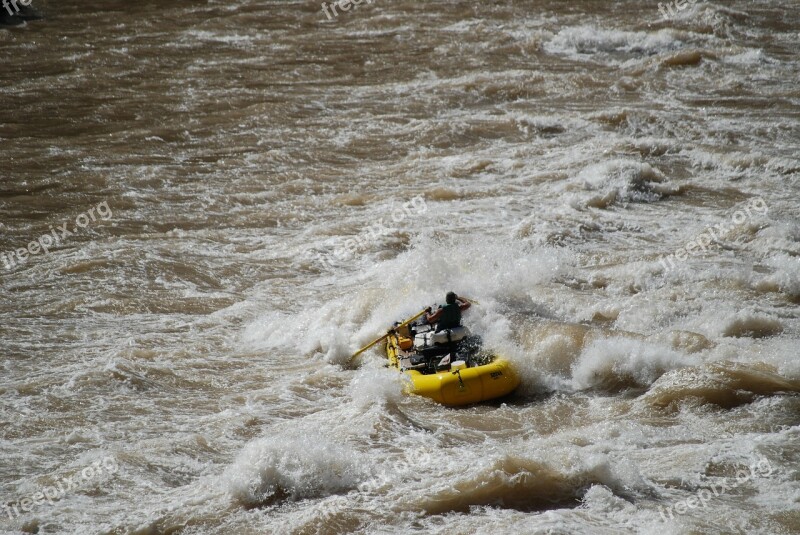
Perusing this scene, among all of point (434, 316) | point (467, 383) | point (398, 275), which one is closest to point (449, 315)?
point (434, 316)

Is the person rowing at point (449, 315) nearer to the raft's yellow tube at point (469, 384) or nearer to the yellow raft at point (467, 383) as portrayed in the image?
the yellow raft at point (467, 383)

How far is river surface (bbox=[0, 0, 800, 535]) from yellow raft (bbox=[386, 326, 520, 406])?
191 mm

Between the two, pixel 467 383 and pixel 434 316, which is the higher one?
pixel 434 316

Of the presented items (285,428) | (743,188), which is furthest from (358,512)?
(743,188)

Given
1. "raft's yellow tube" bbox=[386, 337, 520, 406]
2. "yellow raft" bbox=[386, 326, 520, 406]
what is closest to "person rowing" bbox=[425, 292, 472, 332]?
"yellow raft" bbox=[386, 326, 520, 406]

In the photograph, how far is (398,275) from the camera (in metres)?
10.5

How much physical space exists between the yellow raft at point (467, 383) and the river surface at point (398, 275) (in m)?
0.19

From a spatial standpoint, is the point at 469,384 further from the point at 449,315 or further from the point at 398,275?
the point at 398,275

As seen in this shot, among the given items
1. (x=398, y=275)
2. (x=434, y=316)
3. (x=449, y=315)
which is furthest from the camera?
(x=398, y=275)

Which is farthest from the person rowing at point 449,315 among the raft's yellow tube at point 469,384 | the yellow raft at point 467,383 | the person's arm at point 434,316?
the raft's yellow tube at point 469,384

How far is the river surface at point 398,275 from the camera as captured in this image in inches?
267

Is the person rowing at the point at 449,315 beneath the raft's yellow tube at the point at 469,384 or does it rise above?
above

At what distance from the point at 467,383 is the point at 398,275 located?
2726 millimetres

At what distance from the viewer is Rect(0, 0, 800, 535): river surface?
22.3ft
